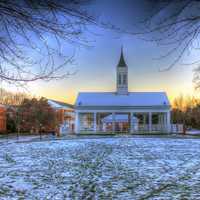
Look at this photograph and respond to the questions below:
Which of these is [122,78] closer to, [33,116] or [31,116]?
[33,116]

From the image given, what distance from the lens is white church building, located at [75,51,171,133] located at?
3403cm

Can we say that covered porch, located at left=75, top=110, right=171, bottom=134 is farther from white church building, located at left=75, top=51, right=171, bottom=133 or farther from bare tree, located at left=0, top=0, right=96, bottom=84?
bare tree, located at left=0, top=0, right=96, bottom=84

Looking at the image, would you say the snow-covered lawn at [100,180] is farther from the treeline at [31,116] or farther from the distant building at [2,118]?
the distant building at [2,118]

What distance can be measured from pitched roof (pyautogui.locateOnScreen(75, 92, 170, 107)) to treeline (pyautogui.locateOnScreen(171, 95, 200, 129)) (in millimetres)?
9680

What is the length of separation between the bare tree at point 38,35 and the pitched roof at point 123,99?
30.9 metres

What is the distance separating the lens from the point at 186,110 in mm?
51062

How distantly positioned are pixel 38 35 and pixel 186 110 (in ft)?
167

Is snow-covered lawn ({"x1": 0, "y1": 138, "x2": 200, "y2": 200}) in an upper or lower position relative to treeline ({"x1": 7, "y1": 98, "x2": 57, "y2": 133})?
lower

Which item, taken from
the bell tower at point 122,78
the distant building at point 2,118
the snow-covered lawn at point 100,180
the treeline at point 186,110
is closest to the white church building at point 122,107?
the bell tower at point 122,78

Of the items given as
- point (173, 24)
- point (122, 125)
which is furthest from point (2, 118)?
point (173, 24)

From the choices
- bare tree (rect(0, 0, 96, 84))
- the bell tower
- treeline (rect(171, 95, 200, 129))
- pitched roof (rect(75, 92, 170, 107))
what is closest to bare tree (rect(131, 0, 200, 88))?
bare tree (rect(0, 0, 96, 84))

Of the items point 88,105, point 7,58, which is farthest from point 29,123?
point 7,58

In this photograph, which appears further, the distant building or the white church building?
the distant building

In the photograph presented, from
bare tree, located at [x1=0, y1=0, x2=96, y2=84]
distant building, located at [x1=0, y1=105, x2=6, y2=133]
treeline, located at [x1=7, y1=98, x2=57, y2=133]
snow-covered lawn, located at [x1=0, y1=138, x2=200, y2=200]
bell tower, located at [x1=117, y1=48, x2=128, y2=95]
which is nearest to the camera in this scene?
bare tree, located at [x1=0, y1=0, x2=96, y2=84]
